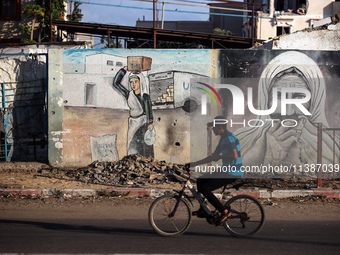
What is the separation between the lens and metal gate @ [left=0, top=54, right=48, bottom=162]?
12836 millimetres

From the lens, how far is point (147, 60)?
12.0 m

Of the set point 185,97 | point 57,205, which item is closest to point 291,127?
point 185,97

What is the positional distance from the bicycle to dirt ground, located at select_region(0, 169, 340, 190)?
380 centimetres

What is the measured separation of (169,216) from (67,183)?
484 cm

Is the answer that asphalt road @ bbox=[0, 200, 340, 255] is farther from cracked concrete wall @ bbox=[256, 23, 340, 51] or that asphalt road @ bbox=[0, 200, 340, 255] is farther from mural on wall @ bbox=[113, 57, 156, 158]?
cracked concrete wall @ bbox=[256, 23, 340, 51]

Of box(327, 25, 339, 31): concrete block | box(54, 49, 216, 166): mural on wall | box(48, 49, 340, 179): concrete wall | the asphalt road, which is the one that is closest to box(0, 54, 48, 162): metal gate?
box(48, 49, 340, 179): concrete wall

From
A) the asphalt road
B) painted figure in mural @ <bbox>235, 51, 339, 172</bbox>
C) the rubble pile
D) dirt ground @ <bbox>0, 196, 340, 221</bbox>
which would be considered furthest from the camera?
painted figure in mural @ <bbox>235, 51, 339, 172</bbox>

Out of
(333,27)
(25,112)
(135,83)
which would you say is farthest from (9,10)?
(333,27)

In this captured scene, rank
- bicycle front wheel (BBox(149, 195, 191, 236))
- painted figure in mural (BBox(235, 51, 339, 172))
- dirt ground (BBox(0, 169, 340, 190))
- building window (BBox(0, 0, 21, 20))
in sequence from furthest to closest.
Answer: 1. building window (BBox(0, 0, 21, 20))
2. painted figure in mural (BBox(235, 51, 339, 172))
3. dirt ground (BBox(0, 169, 340, 190))
4. bicycle front wheel (BBox(149, 195, 191, 236))

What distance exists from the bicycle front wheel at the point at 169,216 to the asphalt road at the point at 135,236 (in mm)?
137

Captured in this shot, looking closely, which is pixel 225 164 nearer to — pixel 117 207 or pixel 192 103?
pixel 117 207

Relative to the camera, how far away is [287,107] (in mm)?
11914

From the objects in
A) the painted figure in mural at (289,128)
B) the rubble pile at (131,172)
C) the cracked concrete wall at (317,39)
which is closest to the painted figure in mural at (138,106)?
the rubble pile at (131,172)

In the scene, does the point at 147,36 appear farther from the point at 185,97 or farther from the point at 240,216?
the point at 240,216
